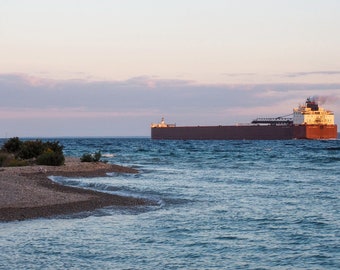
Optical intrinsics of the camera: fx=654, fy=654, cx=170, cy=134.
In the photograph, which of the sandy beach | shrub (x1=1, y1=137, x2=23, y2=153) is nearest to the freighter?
shrub (x1=1, y1=137, x2=23, y2=153)

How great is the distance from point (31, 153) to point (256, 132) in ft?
288

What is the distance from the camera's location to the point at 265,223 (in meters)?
18.0

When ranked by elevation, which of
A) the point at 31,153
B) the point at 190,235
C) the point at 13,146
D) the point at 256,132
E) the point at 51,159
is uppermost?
the point at 256,132

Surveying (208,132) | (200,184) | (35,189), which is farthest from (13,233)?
(208,132)

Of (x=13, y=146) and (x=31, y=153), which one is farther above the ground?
(x=13, y=146)

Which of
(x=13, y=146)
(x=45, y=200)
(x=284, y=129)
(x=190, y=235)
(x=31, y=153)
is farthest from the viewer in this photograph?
(x=284, y=129)

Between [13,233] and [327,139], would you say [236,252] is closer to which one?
[13,233]

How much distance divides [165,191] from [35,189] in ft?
19.7

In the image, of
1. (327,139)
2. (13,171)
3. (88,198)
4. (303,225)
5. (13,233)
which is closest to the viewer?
(13,233)

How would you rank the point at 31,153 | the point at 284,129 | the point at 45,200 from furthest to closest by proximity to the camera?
the point at 284,129 → the point at 31,153 → the point at 45,200

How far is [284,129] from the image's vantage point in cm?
13100

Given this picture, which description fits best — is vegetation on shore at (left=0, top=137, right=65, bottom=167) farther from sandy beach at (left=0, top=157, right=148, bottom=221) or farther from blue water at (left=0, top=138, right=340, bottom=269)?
blue water at (left=0, top=138, right=340, bottom=269)

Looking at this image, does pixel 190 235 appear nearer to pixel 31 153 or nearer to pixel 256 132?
pixel 31 153

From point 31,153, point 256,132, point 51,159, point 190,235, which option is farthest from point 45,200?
point 256,132
